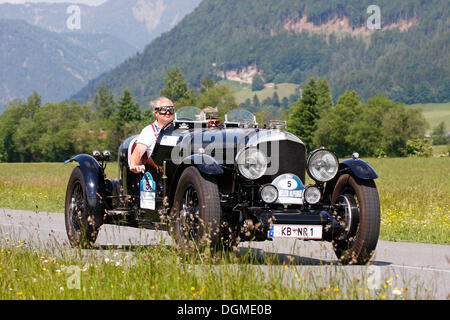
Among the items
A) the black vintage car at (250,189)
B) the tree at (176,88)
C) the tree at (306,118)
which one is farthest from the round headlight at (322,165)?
the tree at (176,88)

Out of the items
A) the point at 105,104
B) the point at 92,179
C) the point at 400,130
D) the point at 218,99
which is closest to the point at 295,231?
the point at 92,179

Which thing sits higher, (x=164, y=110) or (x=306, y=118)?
(x=306, y=118)

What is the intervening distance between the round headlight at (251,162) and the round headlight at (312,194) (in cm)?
54

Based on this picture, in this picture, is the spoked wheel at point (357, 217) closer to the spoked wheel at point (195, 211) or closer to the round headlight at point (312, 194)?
the round headlight at point (312, 194)

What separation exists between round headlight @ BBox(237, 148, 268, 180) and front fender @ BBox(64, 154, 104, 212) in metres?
2.60

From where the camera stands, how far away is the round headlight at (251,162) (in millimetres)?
7492

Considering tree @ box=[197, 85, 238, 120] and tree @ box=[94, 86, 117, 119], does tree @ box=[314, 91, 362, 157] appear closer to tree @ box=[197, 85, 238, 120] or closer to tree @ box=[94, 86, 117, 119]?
tree @ box=[197, 85, 238, 120]

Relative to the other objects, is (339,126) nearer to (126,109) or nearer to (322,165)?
(126,109)

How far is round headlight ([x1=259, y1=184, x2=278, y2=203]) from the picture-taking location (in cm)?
740

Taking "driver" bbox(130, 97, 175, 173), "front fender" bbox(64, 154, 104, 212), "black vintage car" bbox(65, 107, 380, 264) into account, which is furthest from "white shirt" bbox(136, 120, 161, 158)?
"front fender" bbox(64, 154, 104, 212)

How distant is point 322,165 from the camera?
7.89 metres

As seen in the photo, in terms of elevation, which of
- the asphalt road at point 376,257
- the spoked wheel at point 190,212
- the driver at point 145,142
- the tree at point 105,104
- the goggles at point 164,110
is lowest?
the asphalt road at point 376,257

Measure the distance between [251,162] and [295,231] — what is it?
0.88 m
